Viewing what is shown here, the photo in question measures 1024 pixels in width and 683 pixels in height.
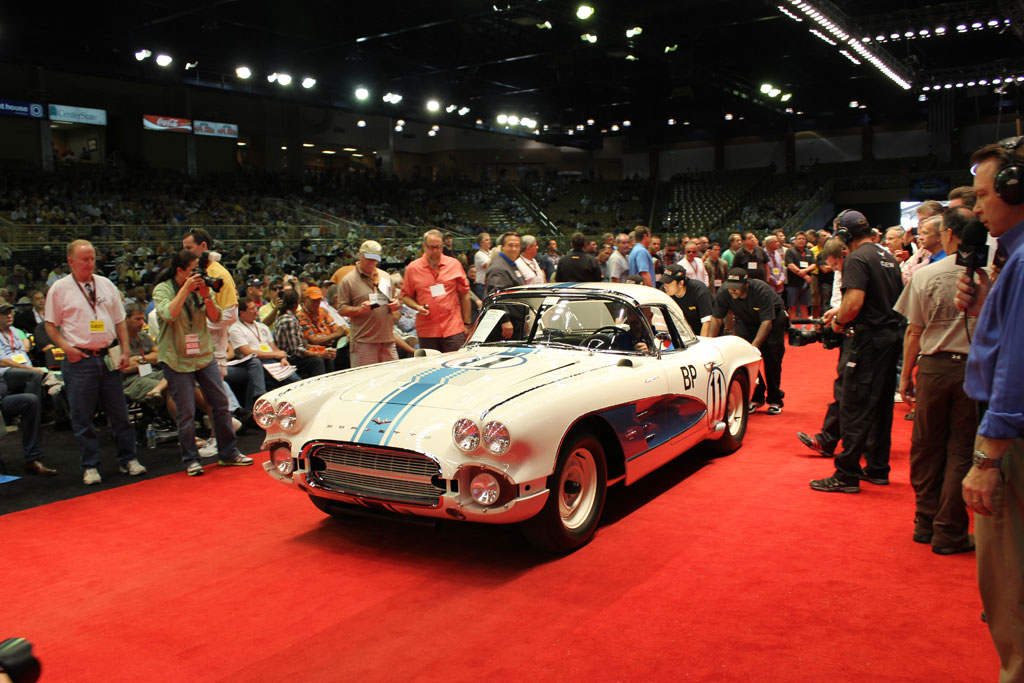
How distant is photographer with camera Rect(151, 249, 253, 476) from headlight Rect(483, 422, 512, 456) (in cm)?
310

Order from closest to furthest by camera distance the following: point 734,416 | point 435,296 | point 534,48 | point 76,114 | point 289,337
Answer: point 734,416, point 435,296, point 289,337, point 534,48, point 76,114

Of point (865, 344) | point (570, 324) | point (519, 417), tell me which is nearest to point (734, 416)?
point (865, 344)

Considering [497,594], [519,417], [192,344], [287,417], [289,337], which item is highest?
[192,344]

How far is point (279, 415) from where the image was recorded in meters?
4.61

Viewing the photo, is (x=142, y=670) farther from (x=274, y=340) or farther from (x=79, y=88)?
(x=79, y=88)

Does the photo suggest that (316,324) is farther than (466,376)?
Yes

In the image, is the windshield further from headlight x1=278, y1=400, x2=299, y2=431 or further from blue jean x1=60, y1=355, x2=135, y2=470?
blue jean x1=60, y1=355, x2=135, y2=470

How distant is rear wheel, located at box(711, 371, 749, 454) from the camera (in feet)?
20.8

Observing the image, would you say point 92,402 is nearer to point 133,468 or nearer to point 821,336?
point 133,468

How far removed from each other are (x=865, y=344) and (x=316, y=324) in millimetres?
6055

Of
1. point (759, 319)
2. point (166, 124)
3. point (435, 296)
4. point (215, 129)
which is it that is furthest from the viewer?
point (215, 129)

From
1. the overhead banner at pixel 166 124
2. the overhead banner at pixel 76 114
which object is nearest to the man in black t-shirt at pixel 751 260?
the overhead banner at pixel 166 124

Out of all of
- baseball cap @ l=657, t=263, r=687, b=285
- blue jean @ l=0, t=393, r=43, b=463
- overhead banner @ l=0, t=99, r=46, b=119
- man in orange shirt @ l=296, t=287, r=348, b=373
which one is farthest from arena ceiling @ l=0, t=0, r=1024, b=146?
blue jean @ l=0, t=393, r=43, b=463

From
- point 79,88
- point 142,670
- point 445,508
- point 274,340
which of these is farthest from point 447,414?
point 79,88
